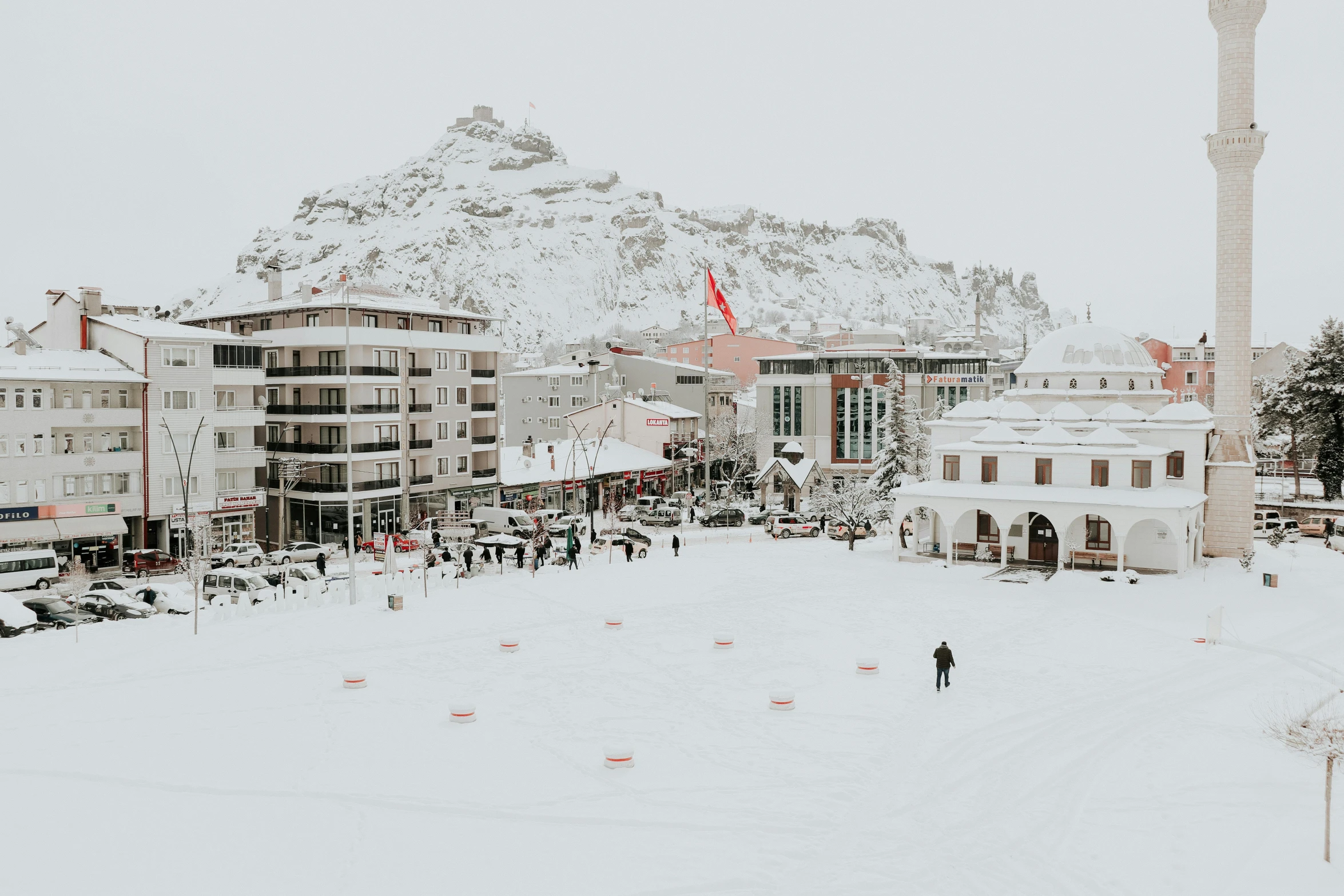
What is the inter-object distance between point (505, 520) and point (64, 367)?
846 inches

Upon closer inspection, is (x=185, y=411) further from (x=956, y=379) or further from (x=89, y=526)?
(x=956, y=379)

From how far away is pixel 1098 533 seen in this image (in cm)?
3938

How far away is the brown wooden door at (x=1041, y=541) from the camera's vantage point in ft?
132

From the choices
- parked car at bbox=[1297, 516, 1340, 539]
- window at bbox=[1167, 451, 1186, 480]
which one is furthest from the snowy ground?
parked car at bbox=[1297, 516, 1340, 539]

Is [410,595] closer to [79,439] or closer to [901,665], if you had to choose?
[901,665]

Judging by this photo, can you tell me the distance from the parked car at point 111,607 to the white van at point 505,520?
21.5 meters

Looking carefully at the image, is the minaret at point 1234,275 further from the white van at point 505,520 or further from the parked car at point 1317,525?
the white van at point 505,520

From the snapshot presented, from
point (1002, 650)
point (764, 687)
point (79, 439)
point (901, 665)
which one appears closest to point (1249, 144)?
point (1002, 650)

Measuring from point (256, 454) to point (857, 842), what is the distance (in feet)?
132

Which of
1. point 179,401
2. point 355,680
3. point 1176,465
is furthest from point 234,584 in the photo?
point 1176,465

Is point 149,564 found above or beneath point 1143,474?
beneath

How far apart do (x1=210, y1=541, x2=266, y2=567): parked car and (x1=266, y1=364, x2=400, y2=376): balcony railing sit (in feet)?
38.3

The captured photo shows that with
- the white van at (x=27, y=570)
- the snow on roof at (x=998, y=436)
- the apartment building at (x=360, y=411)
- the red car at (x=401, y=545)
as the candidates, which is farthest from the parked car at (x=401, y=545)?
the snow on roof at (x=998, y=436)

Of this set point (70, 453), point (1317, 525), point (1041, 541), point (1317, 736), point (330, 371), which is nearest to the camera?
point (1317, 736)
